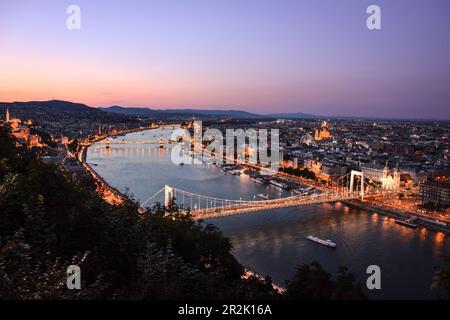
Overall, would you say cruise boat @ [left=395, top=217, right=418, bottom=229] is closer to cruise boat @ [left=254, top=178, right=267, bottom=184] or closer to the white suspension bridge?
the white suspension bridge

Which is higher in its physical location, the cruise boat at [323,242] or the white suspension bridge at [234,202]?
the white suspension bridge at [234,202]

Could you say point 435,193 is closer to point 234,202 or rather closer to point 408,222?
point 408,222

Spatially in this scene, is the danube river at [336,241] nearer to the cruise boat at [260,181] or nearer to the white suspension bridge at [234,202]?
the white suspension bridge at [234,202]

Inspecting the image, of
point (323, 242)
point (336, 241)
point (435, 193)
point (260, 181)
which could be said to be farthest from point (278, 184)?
point (323, 242)

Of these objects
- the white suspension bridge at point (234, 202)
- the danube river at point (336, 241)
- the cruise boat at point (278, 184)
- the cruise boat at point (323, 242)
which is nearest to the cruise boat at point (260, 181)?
the cruise boat at point (278, 184)

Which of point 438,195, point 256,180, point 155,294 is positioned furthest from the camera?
point 256,180

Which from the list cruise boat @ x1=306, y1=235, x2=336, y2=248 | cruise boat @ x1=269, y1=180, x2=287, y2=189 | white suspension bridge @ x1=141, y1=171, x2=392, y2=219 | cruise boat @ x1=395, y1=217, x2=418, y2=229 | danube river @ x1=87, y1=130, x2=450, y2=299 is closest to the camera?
danube river @ x1=87, y1=130, x2=450, y2=299

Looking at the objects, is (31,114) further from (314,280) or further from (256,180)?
(314,280)

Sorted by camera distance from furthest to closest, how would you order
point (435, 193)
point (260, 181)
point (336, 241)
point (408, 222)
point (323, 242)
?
point (260, 181), point (435, 193), point (408, 222), point (336, 241), point (323, 242)

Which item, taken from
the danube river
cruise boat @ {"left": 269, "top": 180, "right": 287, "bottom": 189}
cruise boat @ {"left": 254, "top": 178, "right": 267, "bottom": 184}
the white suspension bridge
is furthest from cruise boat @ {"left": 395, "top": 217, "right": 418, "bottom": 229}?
cruise boat @ {"left": 254, "top": 178, "right": 267, "bottom": 184}
